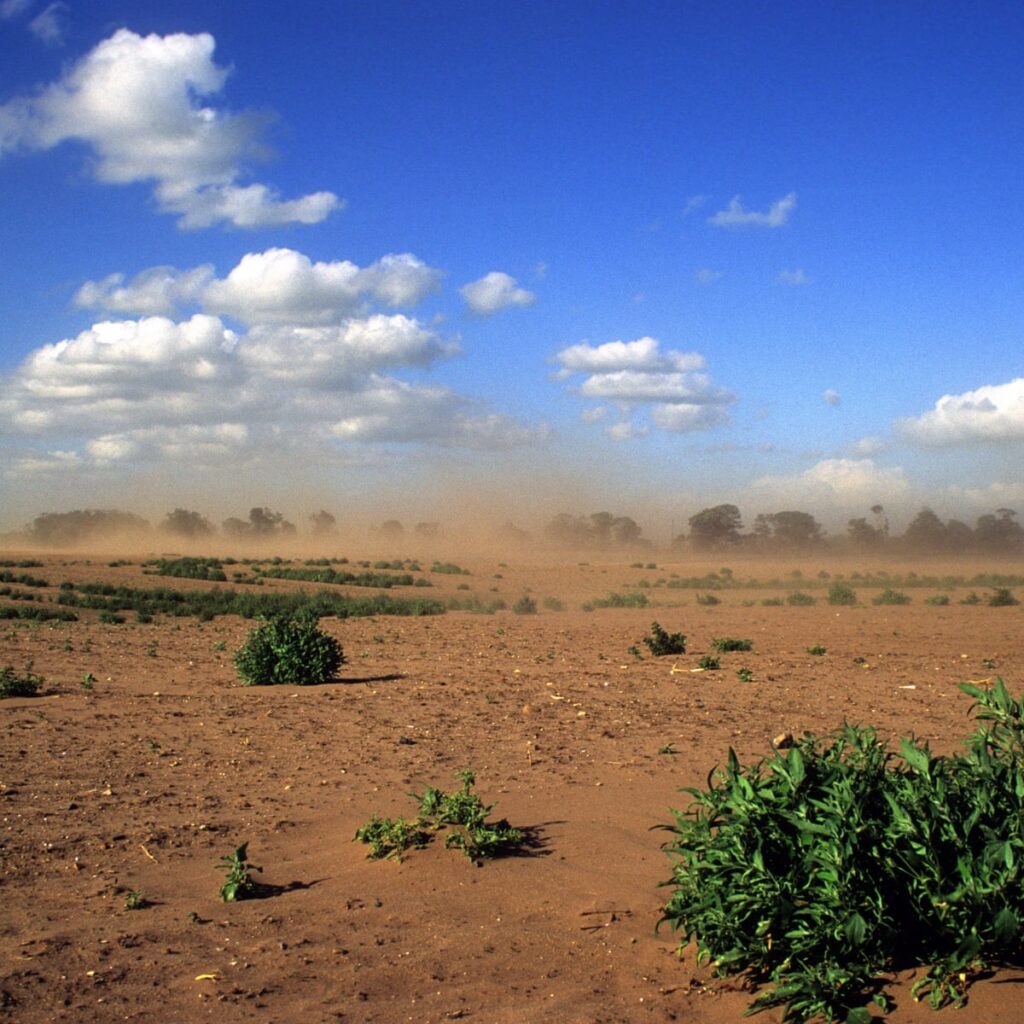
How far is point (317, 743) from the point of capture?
1005 cm

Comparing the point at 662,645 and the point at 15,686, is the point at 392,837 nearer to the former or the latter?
the point at 15,686

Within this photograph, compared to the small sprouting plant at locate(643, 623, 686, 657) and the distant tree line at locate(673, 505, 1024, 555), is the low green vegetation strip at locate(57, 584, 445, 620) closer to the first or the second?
the small sprouting plant at locate(643, 623, 686, 657)

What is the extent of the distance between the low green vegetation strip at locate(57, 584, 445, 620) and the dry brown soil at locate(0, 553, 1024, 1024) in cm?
1160

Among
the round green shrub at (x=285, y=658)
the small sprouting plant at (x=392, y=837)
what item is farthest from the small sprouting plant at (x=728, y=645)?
the small sprouting plant at (x=392, y=837)

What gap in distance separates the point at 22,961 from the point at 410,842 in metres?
2.27

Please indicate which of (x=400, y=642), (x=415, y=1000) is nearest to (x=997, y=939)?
(x=415, y=1000)

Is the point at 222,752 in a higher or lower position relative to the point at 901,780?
lower

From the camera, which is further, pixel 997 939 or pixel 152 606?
pixel 152 606

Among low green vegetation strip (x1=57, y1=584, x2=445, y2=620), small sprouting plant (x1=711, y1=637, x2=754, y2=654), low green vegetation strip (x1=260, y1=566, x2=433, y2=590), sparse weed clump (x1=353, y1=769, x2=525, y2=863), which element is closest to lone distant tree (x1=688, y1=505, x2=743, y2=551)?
low green vegetation strip (x1=260, y1=566, x2=433, y2=590)

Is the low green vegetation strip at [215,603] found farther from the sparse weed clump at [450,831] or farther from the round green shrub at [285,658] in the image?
the sparse weed clump at [450,831]

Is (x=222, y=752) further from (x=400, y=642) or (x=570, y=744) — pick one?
(x=400, y=642)

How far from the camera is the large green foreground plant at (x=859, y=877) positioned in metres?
3.88

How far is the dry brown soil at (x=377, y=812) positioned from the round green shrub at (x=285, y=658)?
333mm

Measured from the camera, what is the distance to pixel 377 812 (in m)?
7.52
